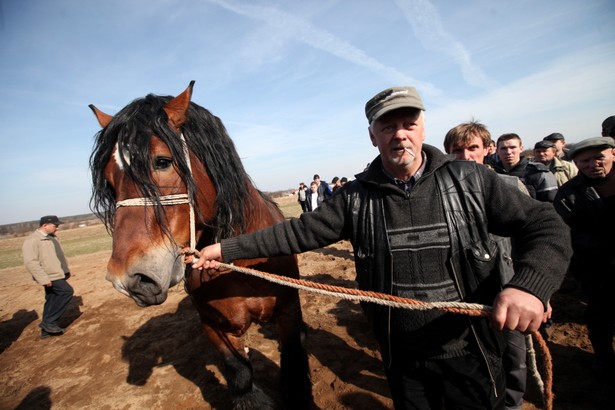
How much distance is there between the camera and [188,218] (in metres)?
1.74

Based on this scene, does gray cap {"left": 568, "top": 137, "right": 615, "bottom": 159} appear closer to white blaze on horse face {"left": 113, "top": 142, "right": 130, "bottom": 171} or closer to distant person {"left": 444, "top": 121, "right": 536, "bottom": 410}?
distant person {"left": 444, "top": 121, "right": 536, "bottom": 410}

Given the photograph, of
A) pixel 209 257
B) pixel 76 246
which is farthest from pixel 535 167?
pixel 76 246

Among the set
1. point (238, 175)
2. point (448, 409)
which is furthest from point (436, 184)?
point (238, 175)

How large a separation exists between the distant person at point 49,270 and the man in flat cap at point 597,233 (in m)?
8.34

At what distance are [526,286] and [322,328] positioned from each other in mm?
3570

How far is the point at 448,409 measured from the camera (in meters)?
1.54

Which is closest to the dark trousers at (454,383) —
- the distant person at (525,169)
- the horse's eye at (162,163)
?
the horse's eye at (162,163)

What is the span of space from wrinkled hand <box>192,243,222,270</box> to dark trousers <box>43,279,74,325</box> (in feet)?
19.8

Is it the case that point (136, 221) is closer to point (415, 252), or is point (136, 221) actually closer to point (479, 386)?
point (415, 252)

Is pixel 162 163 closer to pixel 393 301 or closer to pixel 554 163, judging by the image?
pixel 393 301

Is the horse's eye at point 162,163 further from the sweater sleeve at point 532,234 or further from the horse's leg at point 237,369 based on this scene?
the sweater sleeve at point 532,234

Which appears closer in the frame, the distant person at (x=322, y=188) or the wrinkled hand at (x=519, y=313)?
the wrinkled hand at (x=519, y=313)

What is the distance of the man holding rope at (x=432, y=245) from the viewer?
1410 millimetres

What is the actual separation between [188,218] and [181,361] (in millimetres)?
3160
